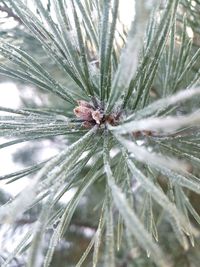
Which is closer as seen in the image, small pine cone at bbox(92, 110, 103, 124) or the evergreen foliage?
the evergreen foliage

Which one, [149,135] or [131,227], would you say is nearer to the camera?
[131,227]

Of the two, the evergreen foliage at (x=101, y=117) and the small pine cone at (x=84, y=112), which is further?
the small pine cone at (x=84, y=112)

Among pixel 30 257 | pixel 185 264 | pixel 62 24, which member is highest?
pixel 62 24

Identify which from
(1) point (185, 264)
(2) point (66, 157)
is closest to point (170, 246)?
(1) point (185, 264)

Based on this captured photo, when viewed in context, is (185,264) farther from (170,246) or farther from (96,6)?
(96,6)

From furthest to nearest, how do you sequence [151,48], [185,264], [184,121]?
[185,264] → [151,48] → [184,121]

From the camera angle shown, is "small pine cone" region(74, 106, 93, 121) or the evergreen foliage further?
"small pine cone" region(74, 106, 93, 121)

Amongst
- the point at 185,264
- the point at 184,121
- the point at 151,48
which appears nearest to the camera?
the point at 184,121

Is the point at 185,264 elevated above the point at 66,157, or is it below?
below

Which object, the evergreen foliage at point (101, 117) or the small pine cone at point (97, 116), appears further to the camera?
the small pine cone at point (97, 116)
